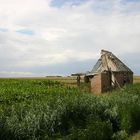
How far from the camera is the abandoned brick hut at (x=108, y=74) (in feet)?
172

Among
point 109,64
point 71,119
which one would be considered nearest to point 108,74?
point 109,64

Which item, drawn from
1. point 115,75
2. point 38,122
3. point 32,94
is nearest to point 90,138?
point 38,122

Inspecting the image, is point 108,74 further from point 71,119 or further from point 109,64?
point 71,119

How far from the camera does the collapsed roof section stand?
54219 mm

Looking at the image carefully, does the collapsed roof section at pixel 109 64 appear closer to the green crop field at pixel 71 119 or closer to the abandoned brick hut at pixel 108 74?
the abandoned brick hut at pixel 108 74

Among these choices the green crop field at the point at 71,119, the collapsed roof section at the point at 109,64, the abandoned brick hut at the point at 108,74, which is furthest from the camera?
the collapsed roof section at the point at 109,64

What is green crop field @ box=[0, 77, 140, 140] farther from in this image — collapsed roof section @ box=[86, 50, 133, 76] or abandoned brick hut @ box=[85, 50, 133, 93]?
collapsed roof section @ box=[86, 50, 133, 76]

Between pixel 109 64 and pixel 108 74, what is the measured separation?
6.84 feet

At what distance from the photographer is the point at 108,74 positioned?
2095 inches

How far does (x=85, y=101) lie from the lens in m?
29.6

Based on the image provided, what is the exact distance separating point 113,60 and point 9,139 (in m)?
33.4

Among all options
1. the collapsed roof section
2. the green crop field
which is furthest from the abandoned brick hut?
the green crop field

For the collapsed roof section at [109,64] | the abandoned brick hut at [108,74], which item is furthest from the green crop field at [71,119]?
the collapsed roof section at [109,64]

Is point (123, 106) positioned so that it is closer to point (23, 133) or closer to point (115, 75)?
point (23, 133)
